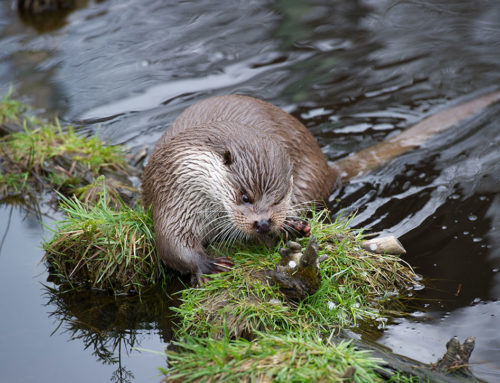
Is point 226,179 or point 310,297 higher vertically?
point 226,179

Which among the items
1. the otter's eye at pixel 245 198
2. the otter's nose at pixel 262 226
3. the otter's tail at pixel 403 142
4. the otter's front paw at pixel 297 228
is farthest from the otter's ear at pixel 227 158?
the otter's tail at pixel 403 142

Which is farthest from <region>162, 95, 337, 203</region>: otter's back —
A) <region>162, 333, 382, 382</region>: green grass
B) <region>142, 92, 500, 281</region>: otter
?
<region>162, 333, 382, 382</region>: green grass

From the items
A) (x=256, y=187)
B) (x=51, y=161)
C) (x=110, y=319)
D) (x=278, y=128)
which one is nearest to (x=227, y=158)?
(x=256, y=187)

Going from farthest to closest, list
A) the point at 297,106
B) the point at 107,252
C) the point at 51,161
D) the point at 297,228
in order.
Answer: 1. the point at 297,106
2. the point at 51,161
3. the point at 107,252
4. the point at 297,228

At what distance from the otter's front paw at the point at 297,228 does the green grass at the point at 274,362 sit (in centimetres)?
75

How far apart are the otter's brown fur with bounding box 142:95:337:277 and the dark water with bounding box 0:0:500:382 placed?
392 millimetres

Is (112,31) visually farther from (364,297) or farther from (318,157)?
(364,297)

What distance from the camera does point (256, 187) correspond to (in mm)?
3104

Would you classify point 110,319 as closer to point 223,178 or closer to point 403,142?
point 223,178

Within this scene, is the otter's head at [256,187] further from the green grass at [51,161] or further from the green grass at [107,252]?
the green grass at [51,161]

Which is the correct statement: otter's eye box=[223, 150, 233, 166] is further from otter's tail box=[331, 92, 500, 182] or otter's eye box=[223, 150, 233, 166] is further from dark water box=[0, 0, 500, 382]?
otter's tail box=[331, 92, 500, 182]

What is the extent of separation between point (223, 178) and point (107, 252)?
0.85 m

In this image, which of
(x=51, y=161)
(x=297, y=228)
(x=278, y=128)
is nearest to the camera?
(x=297, y=228)

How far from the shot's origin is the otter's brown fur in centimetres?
313
